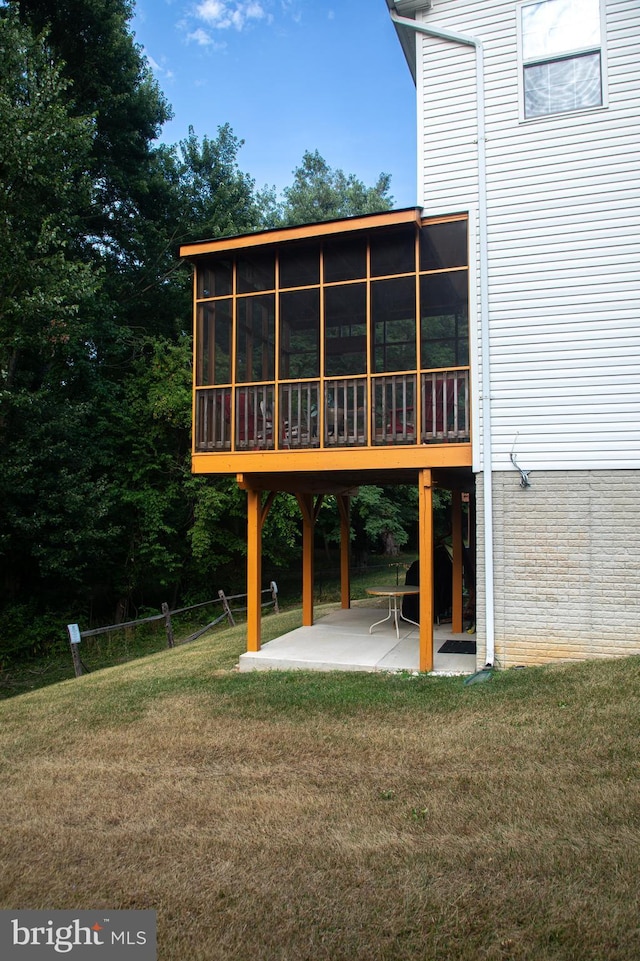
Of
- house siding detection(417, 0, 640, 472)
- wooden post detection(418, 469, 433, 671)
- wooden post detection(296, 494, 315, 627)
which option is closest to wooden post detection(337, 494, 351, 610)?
wooden post detection(296, 494, 315, 627)

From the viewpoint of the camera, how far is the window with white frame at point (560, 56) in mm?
7371

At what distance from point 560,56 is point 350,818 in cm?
801

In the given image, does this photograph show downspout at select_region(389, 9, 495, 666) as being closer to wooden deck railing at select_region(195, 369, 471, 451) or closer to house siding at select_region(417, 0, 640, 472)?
house siding at select_region(417, 0, 640, 472)

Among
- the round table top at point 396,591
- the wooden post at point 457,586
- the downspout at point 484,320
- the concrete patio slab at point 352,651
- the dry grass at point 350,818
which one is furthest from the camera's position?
the wooden post at point 457,586

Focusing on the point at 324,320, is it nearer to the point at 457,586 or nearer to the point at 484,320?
the point at 484,320

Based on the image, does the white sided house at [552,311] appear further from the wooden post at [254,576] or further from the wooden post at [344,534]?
→ the wooden post at [344,534]

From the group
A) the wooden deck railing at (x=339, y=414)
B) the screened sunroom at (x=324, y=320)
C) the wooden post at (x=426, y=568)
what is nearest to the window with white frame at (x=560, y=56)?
the screened sunroom at (x=324, y=320)

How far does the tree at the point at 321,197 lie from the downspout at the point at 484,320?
1984cm

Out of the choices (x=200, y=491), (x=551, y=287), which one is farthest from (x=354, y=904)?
(x=200, y=491)

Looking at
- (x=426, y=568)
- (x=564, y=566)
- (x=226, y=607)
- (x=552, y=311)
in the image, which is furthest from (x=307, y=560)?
(x=552, y=311)

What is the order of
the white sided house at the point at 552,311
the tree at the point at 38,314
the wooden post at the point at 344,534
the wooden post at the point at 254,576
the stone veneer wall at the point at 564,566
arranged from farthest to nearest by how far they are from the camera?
the tree at the point at 38,314
the wooden post at the point at 344,534
the wooden post at the point at 254,576
the white sided house at the point at 552,311
the stone veneer wall at the point at 564,566

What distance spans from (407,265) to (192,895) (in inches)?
268

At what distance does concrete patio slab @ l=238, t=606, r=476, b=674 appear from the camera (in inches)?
307

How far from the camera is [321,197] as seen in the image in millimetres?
29453
